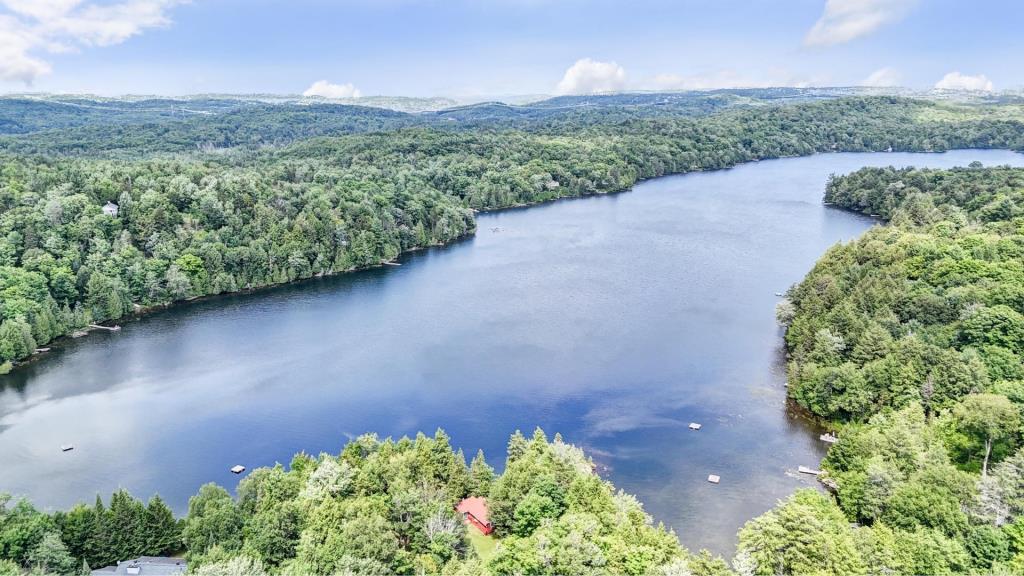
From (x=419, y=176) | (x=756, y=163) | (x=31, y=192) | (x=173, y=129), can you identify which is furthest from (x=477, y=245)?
(x=173, y=129)

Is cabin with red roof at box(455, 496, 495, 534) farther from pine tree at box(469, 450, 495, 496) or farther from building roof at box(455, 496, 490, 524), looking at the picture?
pine tree at box(469, 450, 495, 496)

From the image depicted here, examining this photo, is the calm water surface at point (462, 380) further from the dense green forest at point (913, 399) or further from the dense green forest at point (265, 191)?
the dense green forest at point (913, 399)

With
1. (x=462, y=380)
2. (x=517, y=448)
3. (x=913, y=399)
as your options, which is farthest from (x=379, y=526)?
(x=913, y=399)

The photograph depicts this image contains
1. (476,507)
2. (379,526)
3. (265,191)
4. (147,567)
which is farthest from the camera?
(265,191)

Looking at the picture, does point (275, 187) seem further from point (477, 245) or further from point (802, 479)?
point (802, 479)

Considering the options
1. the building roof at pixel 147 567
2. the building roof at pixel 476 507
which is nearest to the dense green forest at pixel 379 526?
the building roof at pixel 147 567

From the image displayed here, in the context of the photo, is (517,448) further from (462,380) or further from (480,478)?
(462,380)

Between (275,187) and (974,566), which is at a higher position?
(275,187)
